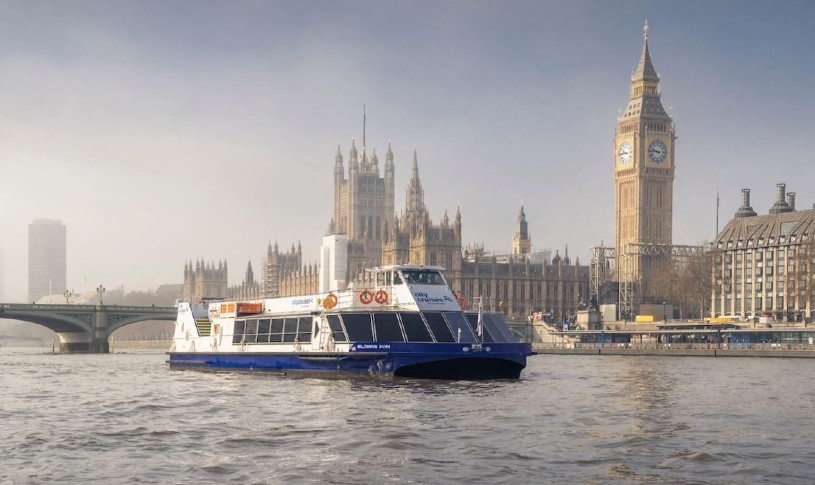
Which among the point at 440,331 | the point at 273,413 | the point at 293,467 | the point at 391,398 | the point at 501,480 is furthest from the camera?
the point at 440,331

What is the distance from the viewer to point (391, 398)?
1757 inches

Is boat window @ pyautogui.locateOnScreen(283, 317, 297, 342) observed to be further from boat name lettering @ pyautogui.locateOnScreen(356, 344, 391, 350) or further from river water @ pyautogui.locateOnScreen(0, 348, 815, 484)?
boat name lettering @ pyautogui.locateOnScreen(356, 344, 391, 350)

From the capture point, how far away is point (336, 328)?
57.3m

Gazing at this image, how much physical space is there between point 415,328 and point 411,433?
21799 mm

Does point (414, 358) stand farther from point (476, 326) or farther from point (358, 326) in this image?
point (476, 326)

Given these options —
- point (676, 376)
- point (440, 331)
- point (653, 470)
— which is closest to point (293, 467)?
point (653, 470)

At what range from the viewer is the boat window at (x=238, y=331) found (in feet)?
222

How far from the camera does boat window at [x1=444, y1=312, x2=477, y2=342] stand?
180 ft

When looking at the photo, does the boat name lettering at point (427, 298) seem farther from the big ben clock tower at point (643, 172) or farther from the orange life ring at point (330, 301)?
the big ben clock tower at point (643, 172)

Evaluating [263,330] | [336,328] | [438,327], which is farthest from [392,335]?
[263,330]

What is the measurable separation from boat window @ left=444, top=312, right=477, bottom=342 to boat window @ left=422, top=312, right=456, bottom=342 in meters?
0.25

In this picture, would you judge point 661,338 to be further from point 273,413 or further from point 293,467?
point 293,467

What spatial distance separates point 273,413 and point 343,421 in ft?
12.9

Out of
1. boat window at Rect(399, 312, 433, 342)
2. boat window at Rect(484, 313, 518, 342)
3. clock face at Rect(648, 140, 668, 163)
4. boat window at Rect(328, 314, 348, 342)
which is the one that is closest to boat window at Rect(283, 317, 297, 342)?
boat window at Rect(328, 314, 348, 342)
